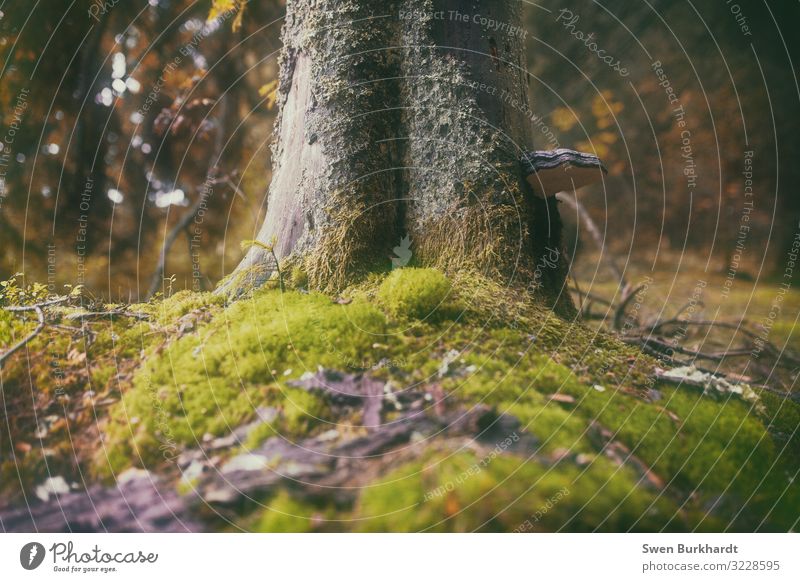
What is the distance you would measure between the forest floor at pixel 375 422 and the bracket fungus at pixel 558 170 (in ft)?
2.34

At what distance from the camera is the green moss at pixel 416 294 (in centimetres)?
279

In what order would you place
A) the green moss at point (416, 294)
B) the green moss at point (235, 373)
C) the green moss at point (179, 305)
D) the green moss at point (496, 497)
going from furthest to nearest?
the green moss at point (179, 305) < the green moss at point (416, 294) < the green moss at point (235, 373) < the green moss at point (496, 497)

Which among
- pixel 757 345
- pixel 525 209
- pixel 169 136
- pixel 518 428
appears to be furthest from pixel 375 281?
pixel 169 136

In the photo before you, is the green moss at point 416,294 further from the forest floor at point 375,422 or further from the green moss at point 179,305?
the green moss at point 179,305

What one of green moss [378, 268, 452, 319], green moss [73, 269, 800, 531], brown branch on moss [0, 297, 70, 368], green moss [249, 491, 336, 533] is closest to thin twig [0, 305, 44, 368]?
brown branch on moss [0, 297, 70, 368]

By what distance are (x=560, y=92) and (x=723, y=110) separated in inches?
153

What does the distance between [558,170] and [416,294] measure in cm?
107

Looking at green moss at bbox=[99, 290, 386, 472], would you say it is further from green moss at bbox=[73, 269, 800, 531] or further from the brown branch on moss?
the brown branch on moss

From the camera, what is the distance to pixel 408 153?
10.7 feet

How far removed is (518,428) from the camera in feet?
7.41

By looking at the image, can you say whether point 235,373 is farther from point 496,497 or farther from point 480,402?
point 496,497

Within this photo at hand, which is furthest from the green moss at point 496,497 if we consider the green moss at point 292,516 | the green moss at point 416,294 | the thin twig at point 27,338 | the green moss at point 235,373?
the thin twig at point 27,338

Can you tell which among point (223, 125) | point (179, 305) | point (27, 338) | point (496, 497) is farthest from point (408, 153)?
point (223, 125)

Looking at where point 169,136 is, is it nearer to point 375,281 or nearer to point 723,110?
point 375,281
